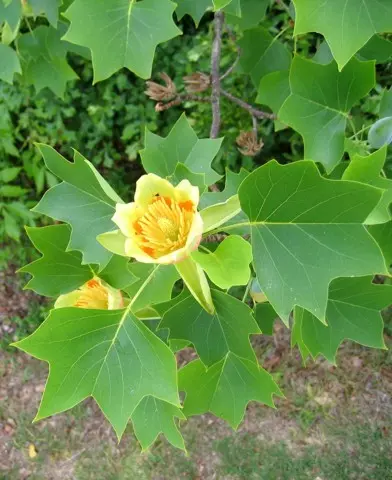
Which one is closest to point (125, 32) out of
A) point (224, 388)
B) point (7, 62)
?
point (7, 62)

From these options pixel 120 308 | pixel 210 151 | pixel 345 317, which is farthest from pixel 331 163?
pixel 120 308

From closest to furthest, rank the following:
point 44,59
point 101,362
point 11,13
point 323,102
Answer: point 101,362 → point 323,102 → point 11,13 → point 44,59

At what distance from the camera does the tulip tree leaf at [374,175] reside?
3.50 ft

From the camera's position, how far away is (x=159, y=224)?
105 cm

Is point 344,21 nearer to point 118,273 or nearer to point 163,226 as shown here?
point 163,226

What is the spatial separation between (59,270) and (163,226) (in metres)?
0.43

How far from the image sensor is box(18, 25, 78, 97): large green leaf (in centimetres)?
189

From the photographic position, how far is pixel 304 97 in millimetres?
1371

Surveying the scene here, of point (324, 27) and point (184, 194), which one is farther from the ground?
point (324, 27)

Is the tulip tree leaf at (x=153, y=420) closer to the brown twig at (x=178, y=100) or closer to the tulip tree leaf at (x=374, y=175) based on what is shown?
the tulip tree leaf at (x=374, y=175)

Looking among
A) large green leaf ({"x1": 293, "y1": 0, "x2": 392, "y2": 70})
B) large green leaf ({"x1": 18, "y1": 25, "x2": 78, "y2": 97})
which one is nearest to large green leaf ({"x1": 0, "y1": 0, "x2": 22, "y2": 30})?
large green leaf ({"x1": 18, "y1": 25, "x2": 78, "y2": 97})

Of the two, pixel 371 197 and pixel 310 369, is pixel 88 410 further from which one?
pixel 371 197

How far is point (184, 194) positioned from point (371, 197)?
1.07 ft

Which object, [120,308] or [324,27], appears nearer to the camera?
[324,27]
